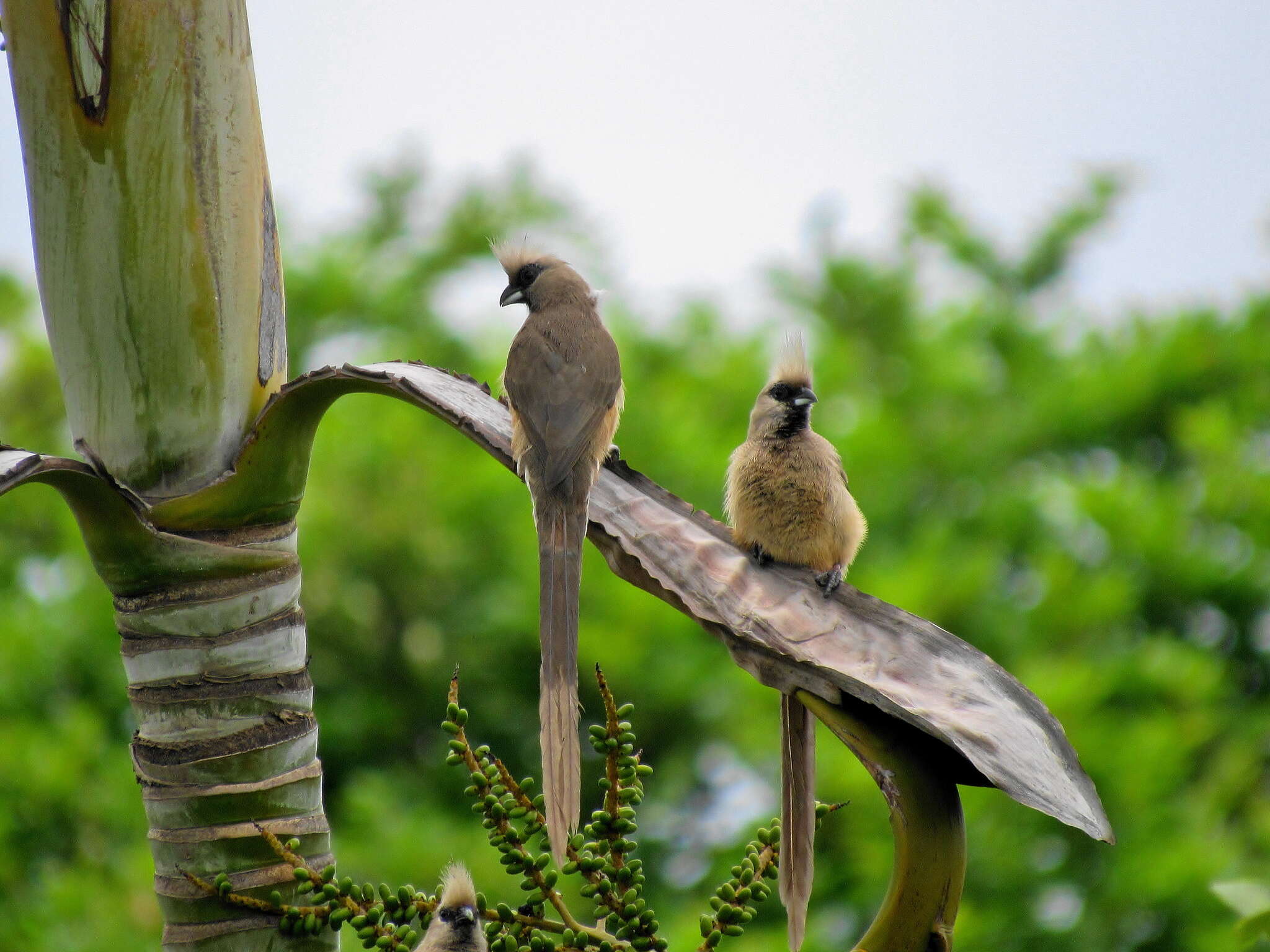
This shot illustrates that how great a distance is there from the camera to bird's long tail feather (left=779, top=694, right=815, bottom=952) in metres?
1.60

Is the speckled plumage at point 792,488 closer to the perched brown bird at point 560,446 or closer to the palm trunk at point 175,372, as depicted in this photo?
the perched brown bird at point 560,446

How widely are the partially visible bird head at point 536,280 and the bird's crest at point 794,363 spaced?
0.43m

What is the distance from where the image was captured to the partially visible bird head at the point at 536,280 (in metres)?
2.41

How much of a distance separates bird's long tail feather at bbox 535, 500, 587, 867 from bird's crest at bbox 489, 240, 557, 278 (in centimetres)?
93

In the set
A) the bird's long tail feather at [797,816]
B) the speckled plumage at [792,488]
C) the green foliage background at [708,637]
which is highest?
the speckled plumage at [792,488]

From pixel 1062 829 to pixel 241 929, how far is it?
22.2 ft

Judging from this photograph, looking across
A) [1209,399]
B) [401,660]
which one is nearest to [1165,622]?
[1209,399]

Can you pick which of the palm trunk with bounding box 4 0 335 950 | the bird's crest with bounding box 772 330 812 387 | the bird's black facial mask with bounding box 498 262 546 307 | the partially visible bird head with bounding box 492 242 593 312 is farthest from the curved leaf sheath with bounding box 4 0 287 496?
the bird's crest with bounding box 772 330 812 387

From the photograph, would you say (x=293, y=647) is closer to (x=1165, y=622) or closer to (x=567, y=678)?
(x=567, y=678)

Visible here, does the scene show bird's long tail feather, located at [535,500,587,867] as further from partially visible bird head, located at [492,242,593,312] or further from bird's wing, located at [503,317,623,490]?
partially visible bird head, located at [492,242,593,312]

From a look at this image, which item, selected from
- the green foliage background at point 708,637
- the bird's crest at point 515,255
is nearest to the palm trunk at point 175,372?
the bird's crest at point 515,255

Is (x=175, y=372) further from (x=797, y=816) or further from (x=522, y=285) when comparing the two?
(x=522, y=285)

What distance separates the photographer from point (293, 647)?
172 cm

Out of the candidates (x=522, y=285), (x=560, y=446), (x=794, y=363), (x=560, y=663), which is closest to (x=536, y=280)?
(x=522, y=285)
